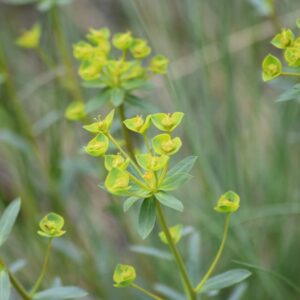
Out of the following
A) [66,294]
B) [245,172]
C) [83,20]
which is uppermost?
[83,20]

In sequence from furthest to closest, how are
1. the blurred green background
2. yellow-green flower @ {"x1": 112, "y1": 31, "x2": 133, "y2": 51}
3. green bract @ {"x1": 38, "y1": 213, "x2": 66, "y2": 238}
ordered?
the blurred green background → yellow-green flower @ {"x1": 112, "y1": 31, "x2": 133, "y2": 51} → green bract @ {"x1": 38, "y1": 213, "x2": 66, "y2": 238}

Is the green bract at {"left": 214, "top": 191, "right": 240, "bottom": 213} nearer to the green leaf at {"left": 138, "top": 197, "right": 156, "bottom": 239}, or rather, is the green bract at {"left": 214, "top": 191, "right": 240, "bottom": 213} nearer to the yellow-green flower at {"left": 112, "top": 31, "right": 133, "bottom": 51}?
the green leaf at {"left": 138, "top": 197, "right": 156, "bottom": 239}

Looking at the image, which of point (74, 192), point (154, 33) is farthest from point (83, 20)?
point (74, 192)

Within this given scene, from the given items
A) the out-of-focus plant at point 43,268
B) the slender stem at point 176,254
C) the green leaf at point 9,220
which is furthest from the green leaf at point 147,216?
the green leaf at point 9,220

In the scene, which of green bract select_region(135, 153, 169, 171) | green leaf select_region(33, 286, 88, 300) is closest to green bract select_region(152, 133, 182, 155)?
green bract select_region(135, 153, 169, 171)

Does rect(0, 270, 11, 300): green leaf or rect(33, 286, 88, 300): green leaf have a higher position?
rect(0, 270, 11, 300): green leaf

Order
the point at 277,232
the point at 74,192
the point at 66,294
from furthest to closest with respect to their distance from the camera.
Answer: the point at 74,192
the point at 277,232
the point at 66,294

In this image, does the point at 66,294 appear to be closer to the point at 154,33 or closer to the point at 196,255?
the point at 196,255

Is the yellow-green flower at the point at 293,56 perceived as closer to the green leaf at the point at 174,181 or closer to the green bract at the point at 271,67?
the green bract at the point at 271,67
